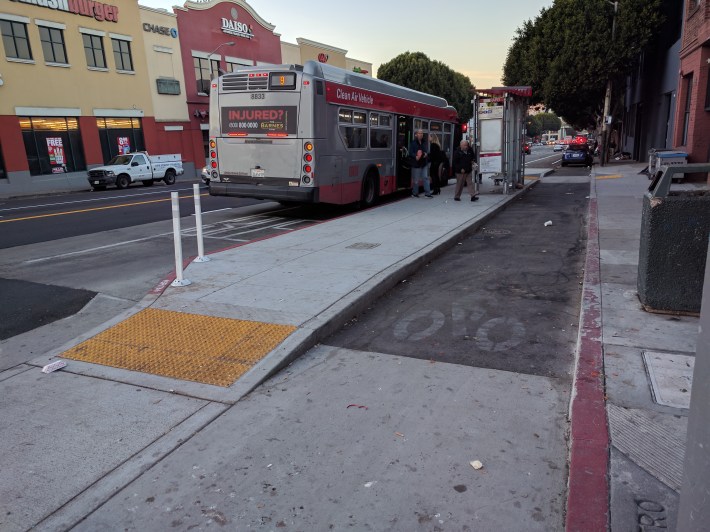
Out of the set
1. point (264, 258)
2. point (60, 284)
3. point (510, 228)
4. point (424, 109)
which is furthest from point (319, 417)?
point (424, 109)

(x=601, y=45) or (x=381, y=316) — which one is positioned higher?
(x=601, y=45)

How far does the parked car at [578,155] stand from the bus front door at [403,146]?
79.6 ft

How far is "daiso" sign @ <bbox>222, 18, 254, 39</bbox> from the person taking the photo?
128 feet

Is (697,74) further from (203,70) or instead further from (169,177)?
(203,70)

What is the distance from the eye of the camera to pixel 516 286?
7082mm

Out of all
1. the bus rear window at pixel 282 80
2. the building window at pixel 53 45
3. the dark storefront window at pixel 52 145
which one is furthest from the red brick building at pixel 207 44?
the bus rear window at pixel 282 80

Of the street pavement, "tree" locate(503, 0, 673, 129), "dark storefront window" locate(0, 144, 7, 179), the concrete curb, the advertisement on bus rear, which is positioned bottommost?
the street pavement

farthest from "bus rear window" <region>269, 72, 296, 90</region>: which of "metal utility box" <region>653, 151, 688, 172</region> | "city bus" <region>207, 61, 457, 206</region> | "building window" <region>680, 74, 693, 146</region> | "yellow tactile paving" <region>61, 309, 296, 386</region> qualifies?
"building window" <region>680, 74, 693, 146</region>

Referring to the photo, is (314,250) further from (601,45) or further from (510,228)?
(601,45)

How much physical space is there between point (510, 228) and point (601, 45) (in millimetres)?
23961

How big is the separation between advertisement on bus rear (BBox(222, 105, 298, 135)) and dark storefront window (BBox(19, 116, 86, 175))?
21.4 metres

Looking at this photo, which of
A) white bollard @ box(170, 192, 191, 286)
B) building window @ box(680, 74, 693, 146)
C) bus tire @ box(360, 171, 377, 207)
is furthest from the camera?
building window @ box(680, 74, 693, 146)

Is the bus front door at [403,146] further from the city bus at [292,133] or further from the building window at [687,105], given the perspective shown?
the building window at [687,105]

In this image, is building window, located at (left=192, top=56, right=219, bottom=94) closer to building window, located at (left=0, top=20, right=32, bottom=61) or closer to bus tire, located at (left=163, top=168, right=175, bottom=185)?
bus tire, located at (left=163, top=168, right=175, bottom=185)
